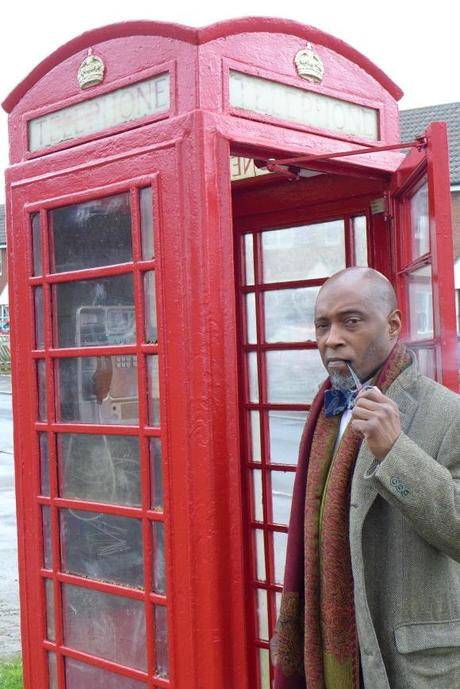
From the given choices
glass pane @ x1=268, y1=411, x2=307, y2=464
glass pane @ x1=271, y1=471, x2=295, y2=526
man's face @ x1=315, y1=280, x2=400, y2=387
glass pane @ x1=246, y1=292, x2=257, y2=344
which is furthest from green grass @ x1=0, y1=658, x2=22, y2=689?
man's face @ x1=315, y1=280, x2=400, y2=387

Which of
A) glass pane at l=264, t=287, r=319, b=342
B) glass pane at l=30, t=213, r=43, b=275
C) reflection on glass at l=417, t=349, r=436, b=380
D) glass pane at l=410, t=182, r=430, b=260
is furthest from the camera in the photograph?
glass pane at l=264, t=287, r=319, b=342

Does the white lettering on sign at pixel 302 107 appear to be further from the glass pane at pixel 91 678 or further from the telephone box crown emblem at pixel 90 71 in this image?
the glass pane at pixel 91 678

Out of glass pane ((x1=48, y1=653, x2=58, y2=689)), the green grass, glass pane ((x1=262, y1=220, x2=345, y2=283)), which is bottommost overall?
the green grass

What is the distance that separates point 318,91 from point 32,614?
216 cm

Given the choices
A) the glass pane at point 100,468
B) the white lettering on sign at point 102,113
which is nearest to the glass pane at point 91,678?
the glass pane at point 100,468

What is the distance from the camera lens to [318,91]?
290cm

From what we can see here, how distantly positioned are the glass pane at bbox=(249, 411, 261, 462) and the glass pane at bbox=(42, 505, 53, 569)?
0.92 metres

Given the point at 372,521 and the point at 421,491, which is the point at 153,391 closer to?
the point at 372,521

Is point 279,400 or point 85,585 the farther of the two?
Answer: point 279,400

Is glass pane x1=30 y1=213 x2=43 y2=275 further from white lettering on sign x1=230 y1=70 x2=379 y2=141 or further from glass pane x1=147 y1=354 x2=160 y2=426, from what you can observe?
white lettering on sign x1=230 y1=70 x2=379 y2=141

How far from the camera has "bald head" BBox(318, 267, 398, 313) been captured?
2.10 meters

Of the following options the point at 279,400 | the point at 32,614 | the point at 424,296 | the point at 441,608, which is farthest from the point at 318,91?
the point at 32,614

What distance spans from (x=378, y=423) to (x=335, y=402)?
356mm

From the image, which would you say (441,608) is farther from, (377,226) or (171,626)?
(377,226)
